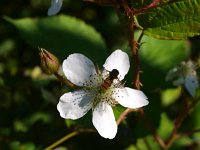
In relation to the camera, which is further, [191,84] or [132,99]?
[191,84]

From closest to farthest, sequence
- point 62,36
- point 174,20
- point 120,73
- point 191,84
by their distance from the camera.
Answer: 1. point 174,20
2. point 120,73
3. point 191,84
4. point 62,36

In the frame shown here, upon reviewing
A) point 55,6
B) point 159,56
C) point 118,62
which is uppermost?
point 55,6

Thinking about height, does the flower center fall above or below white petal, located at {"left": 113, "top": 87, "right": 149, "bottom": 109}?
below

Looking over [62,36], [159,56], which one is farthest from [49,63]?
[159,56]

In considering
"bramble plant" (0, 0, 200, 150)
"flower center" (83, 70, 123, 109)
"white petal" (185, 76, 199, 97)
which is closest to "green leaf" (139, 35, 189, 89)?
"bramble plant" (0, 0, 200, 150)

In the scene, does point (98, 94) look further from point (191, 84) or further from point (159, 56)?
point (159, 56)

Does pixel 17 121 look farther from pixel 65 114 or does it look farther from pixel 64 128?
pixel 65 114

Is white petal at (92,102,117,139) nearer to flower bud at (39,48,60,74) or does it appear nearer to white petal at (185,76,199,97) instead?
flower bud at (39,48,60,74)
